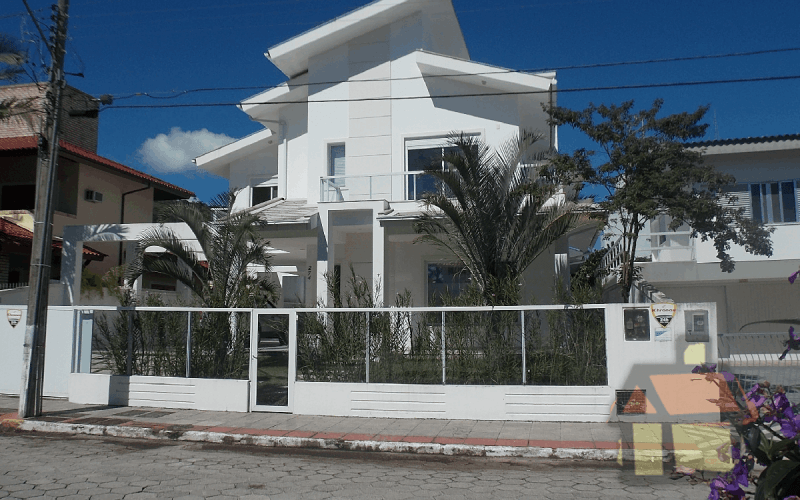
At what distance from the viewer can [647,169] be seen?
1382 centimetres

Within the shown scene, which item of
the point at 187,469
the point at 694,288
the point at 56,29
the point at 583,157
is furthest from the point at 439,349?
the point at 694,288

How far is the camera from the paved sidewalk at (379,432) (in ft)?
26.3

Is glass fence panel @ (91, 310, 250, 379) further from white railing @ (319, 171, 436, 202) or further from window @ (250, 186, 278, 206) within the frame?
window @ (250, 186, 278, 206)

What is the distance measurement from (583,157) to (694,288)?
344 inches

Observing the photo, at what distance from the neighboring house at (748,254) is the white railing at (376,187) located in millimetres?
7204

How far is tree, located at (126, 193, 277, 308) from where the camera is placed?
13129 millimetres

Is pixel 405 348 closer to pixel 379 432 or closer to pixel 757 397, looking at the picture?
pixel 379 432

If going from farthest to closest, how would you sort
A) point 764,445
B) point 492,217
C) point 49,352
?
point 49,352 → point 492,217 → point 764,445

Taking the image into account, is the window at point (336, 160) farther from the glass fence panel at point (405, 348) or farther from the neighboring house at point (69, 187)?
the glass fence panel at point (405, 348)

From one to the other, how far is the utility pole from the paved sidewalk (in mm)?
584

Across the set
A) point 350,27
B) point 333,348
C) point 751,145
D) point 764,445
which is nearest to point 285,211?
point 350,27

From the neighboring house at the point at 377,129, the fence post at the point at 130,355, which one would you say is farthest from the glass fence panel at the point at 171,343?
the neighboring house at the point at 377,129

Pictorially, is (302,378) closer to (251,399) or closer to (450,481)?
(251,399)

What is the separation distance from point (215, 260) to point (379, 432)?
602 centimetres
